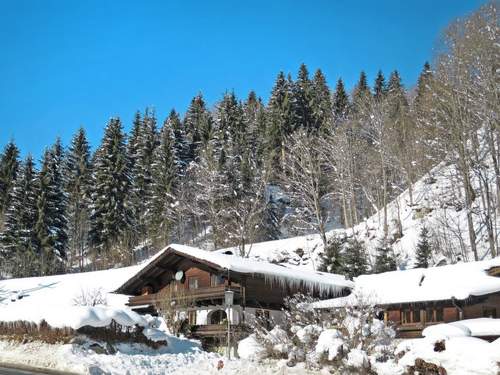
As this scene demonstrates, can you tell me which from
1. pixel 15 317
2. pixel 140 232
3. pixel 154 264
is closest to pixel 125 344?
pixel 15 317

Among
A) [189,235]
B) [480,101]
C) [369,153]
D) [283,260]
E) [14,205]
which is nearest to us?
[480,101]

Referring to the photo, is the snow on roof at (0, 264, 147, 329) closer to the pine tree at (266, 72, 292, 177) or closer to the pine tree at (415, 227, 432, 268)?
the pine tree at (415, 227, 432, 268)

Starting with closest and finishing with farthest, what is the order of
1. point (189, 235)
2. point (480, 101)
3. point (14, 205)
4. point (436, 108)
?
point (480, 101)
point (436, 108)
point (14, 205)
point (189, 235)

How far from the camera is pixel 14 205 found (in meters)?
59.0

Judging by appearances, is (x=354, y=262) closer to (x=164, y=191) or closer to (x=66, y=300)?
(x=66, y=300)

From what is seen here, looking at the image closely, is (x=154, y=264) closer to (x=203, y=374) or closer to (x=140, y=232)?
(x=203, y=374)

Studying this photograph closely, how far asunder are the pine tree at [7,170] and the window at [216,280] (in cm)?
3959

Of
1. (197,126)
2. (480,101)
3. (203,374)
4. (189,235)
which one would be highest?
(197,126)

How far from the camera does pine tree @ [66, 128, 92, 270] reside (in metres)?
63.3

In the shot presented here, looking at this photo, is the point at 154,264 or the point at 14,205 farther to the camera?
the point at 14,205

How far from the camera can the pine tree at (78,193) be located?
6328cm

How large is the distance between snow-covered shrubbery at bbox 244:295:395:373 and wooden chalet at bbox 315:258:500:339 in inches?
261

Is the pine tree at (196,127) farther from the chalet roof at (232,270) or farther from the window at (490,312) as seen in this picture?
the window at (490,312)

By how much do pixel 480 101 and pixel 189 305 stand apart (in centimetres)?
2266
